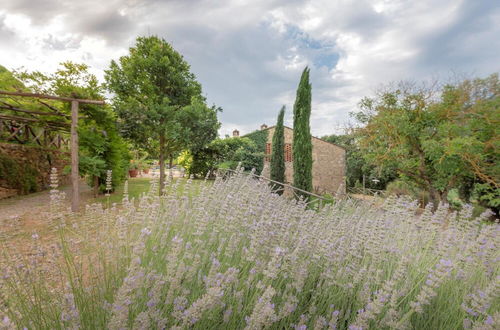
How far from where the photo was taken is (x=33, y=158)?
9.29 meters

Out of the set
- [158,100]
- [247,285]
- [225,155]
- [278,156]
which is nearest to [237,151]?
[225,155]

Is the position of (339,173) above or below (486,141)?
below

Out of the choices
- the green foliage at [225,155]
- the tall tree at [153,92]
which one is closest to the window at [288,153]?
the green foliage at [225,155]

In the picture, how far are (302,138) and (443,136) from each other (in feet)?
17.1

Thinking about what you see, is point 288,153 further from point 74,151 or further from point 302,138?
point 74,151

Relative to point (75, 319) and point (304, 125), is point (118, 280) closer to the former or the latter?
point (75, 319)

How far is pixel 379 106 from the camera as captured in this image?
1087 centimetres

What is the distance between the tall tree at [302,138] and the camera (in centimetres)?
897

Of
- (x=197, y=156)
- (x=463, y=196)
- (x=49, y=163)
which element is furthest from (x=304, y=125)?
(x=49, y=163)

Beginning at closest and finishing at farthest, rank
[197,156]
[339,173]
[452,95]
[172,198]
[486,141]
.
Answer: [172,198]
[486,141]
[452,95]
[197,156]
[339,173]

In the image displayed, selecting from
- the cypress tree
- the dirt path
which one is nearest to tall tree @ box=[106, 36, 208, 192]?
the dirt path

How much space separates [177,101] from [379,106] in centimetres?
924

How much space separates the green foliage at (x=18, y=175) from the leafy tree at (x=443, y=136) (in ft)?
45.4

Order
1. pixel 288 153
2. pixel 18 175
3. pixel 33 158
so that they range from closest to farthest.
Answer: pixel 18 175 → pixel 33 158 → pixel 288 153
